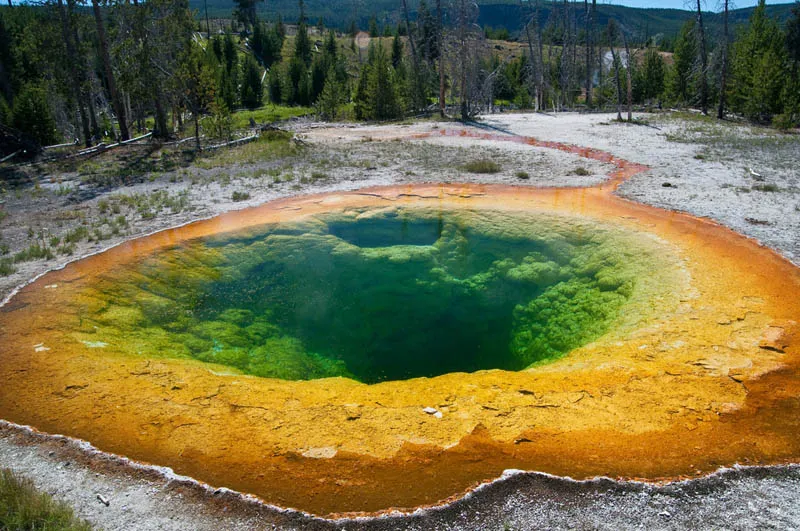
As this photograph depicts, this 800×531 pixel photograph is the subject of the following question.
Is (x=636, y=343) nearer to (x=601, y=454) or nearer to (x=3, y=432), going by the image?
(x=601, y=454)

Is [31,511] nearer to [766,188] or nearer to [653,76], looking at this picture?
[766,188]

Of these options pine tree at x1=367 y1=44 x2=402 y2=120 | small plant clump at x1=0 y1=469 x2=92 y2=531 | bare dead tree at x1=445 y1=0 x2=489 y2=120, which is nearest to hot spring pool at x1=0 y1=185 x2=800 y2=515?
small plant clump at x1=0 y1=469 x2=92 y2=531

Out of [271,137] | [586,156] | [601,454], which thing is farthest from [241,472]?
[271,137]

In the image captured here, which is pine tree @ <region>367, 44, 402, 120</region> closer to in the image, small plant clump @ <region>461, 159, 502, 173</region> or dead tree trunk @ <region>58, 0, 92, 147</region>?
dead tree trunk @ <region>58, 0, 92, 147</region>

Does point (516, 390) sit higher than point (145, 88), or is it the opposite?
point (145, 88)

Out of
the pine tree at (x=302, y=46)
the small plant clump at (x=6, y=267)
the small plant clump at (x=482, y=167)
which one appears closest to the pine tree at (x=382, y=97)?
the small plant clump at (x=482, y=167)

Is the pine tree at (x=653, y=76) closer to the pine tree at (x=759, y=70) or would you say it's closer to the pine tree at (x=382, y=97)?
the pine tree at (x=759, y=70)
